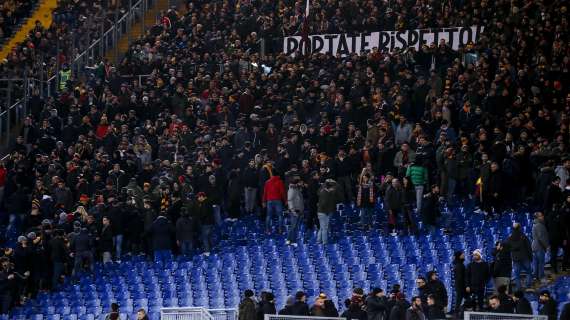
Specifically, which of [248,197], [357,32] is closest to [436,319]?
[248,197]

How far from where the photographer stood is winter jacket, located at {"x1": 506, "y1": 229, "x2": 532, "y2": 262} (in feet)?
82.7

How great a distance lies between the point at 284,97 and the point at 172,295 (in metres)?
7.67

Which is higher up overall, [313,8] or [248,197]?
[313,8]

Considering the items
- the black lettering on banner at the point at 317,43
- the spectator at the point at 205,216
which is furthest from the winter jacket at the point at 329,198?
the black lettering on banner at the point at 317,43

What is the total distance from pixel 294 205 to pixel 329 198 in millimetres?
919

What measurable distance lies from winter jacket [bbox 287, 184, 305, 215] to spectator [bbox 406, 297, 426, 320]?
26.2 ft

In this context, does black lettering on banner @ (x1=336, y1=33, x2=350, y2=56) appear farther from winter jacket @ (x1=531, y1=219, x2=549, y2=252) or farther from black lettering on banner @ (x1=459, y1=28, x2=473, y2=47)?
winter jacket @ (x1=531, y1=219, x2=549, y2=252)

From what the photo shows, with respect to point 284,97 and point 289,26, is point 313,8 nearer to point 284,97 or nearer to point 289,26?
point 289,26

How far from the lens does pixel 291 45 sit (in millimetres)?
39344

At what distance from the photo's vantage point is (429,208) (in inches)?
1133

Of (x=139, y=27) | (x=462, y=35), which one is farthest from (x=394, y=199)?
(x=139, y=27)

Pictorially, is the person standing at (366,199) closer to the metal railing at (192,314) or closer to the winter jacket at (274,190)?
the winter jacket at (274,190)

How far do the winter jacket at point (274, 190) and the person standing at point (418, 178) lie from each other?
2681 millimetres

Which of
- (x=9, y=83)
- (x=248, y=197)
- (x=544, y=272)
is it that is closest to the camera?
(x=544, y=272)
